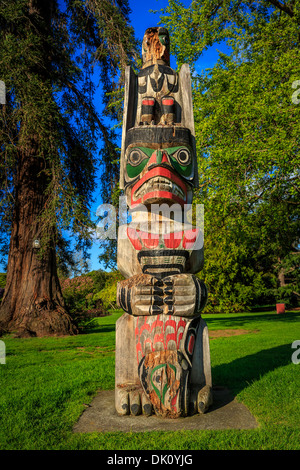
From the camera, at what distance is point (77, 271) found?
36.9 feet

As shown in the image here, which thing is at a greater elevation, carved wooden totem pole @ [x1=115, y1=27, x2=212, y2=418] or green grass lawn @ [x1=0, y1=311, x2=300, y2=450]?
carved wooden totem pole @ [x1=115, y1=27, x2=212, y2=418]

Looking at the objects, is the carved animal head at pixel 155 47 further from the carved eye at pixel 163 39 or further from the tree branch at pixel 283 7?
the tree branch at pixel 283 7

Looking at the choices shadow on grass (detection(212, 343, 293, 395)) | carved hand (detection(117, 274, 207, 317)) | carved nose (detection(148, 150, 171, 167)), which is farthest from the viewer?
shadow on grass (detection(212, 343, 293, 395))

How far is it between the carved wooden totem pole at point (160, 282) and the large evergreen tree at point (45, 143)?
541 cm

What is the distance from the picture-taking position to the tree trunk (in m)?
10.7

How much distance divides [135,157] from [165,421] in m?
2.91

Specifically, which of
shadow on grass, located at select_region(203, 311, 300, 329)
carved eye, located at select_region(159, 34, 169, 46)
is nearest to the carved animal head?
carved eye, located at select_region(159, 34, 169, 46)

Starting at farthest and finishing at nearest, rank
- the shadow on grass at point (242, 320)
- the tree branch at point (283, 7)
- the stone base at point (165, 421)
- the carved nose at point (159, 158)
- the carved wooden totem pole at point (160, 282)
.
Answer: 1. the shadow on grass at point (242, 320)
2. the tree branch at point (283, 7)
3. the carved nose at point (159, 158)
4. the carved wooden totem pole at point (160, 282)
5. the stone base at point (165, 421)

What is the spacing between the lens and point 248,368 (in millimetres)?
5898

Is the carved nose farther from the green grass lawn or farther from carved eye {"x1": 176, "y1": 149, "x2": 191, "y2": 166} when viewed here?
the green grass lawn

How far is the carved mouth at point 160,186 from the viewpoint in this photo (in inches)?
156

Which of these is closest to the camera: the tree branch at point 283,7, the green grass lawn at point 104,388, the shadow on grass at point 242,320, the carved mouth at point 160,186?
the green grass lawn at point 104,388

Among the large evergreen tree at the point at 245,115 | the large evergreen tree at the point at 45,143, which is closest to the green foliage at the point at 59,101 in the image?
the large evergreen tree at the point at 45,143
